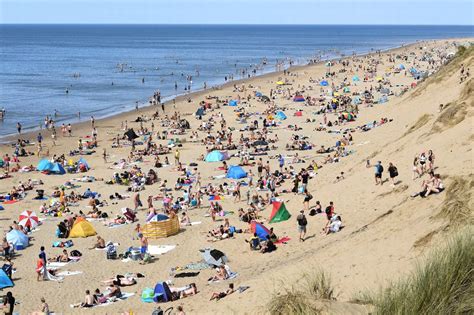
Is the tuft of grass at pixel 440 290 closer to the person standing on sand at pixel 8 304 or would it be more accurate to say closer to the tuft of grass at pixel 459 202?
the tuft of grass at pixel 459 202

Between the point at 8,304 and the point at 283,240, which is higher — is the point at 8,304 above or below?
below

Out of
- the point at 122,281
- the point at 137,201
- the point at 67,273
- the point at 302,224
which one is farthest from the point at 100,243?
the point at 302,224

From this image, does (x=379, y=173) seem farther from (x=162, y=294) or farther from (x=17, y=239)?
(x=17, y=239)

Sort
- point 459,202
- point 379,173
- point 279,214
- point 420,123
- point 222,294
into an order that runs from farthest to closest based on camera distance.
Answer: point 420,123
point 279,214
point 379,173
point 222,294
point 459,202

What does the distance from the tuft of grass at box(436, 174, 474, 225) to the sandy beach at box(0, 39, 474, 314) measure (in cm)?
35

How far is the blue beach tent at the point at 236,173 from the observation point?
2956cm

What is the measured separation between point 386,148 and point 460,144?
5.90 meters

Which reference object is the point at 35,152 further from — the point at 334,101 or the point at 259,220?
the point at 334,101

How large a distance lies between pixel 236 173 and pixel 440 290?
2292 cm

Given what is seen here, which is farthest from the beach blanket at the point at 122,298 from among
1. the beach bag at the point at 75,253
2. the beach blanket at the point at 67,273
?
the beach bag at the point at 75,253

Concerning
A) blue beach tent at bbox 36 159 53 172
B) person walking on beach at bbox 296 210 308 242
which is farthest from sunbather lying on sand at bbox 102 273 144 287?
blue beach tent at bbox 36 159 53 172

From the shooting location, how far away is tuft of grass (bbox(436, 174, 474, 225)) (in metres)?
12.2

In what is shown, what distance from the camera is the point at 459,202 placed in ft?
43.1

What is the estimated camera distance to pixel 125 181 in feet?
96.9
